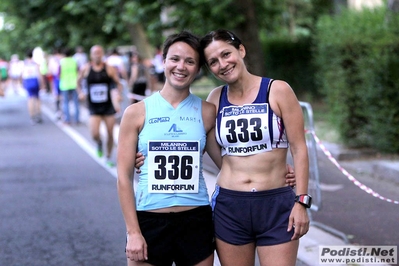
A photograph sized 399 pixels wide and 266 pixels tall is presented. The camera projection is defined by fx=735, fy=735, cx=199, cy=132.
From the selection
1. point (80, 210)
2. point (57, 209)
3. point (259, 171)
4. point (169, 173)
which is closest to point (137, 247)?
point (169, 173)

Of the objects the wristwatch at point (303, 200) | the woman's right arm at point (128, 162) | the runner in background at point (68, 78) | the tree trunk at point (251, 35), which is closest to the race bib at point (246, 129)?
the wristwatch at point (303, 200)

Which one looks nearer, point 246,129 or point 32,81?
point 246,129

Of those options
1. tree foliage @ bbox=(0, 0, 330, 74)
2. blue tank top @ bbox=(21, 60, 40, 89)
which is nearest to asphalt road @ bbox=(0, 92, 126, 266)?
tree foliage @ bbox=(0, 0, 330, 74)

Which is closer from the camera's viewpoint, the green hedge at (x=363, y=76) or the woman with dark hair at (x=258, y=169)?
the woman with dark hair at (x=258, y=169)

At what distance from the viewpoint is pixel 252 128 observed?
3.90 meters

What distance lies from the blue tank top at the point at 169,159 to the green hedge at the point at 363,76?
24.6 ft

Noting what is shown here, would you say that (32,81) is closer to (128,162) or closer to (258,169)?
(128,162)

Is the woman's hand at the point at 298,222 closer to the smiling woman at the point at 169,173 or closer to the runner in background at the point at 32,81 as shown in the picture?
the smiling woman at the point at 169,173

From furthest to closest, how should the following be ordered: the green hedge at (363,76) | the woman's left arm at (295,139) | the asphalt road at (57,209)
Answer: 1. the green hedge at (363,76)
2. the asphalt road at (57,209)
3. the woman's left arm at (295,139)

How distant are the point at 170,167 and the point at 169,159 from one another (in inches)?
1.7

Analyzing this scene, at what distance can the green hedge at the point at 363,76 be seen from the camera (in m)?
11.1

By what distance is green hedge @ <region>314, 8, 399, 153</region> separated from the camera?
11062 mm

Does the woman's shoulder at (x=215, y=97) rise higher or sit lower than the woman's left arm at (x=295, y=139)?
higher

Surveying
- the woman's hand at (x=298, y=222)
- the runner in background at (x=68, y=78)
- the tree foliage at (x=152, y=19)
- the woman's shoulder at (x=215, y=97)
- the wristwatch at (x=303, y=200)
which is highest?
the tree foliage at (x=152, y=19)
